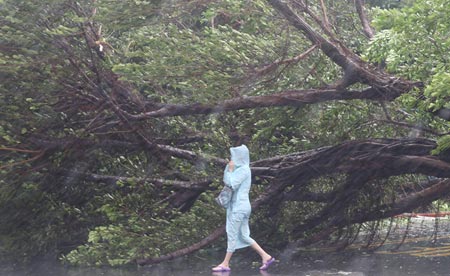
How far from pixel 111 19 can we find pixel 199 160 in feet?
8.99

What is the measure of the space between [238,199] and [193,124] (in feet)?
9.80

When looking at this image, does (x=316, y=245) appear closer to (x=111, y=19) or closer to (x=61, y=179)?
(x=61, y=179)

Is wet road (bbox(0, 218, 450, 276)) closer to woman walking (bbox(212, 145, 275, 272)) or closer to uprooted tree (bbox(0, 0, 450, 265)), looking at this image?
uprooted tree (bbox(0, 0, 450, 265))

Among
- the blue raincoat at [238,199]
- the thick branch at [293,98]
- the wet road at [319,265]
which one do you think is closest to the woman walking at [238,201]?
the blue raincoat at [238,199]

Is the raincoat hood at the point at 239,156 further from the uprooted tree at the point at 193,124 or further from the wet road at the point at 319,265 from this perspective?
the wet road at the point at 319,265

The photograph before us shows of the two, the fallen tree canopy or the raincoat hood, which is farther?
the fallen tree canopy

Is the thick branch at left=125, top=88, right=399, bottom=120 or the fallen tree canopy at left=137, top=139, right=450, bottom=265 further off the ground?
the thick branch at left=125, top=88, right=399, bottom=120

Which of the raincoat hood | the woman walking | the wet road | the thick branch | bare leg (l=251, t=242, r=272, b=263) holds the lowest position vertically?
the wet road

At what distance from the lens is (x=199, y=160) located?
1162 cm

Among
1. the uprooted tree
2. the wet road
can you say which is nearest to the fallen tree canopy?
the uprooted tree

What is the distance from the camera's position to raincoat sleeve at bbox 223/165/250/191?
9.48 meters

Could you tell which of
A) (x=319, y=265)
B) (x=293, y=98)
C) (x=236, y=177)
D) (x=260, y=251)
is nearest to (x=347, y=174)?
(x=319, y=265)

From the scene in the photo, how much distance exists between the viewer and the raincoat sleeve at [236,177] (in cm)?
948

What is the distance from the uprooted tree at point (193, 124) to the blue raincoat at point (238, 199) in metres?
1.12
